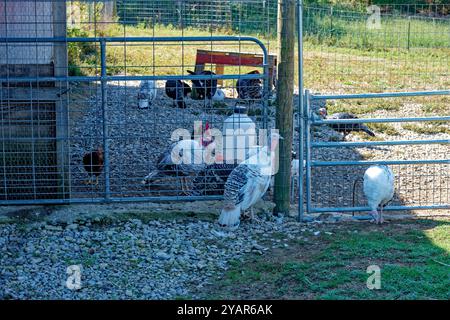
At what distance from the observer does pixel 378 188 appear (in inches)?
320

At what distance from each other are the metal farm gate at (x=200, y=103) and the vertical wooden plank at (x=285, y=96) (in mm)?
143

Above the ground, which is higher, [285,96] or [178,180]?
[285,96]

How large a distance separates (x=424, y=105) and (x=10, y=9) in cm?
857

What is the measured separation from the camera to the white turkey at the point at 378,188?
320 inches

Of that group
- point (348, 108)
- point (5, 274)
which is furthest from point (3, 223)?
point (348, 108)

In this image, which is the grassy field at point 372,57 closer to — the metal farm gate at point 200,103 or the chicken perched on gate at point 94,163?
the metal farm gate at point 200,103

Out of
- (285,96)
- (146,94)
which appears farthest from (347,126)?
A: (285,96)

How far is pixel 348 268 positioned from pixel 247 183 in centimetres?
173

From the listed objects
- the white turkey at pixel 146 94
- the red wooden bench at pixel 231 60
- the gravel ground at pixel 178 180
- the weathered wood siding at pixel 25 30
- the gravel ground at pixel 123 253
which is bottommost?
the gravel ground at pixel 123 253

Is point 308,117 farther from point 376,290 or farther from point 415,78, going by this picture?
point 415,78

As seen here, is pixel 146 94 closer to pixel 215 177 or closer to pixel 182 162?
pixel 182 162

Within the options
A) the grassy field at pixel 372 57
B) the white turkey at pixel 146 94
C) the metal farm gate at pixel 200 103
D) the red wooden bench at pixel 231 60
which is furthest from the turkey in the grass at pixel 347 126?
the white turkey at pixel 146 94

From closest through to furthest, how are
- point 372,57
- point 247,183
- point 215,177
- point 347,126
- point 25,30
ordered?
point 247,183 < point 25,30 < point 215,177 < point 347,126 < point 372,57

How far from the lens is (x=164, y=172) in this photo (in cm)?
922
